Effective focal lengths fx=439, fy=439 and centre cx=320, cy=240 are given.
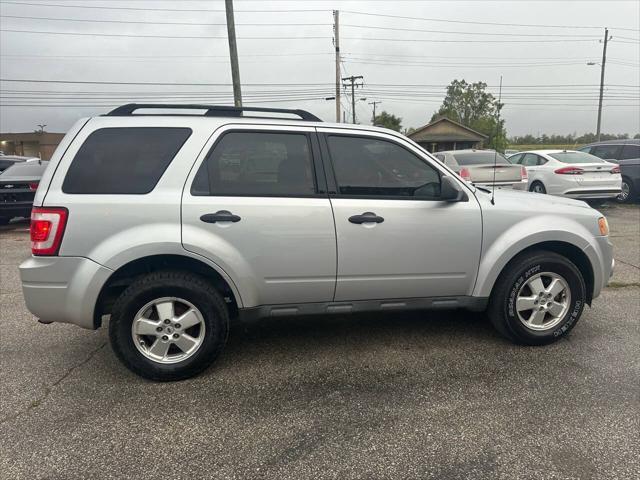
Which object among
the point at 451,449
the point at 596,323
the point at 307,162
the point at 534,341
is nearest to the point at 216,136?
the point at 307,162

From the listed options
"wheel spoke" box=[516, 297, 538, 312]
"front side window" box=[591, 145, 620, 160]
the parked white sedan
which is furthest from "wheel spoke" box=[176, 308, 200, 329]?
"front side window" box=[591, 145, 620, 160]

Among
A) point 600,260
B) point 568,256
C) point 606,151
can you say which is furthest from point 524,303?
point 606,151

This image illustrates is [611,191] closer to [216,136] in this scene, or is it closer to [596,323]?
[596,323]

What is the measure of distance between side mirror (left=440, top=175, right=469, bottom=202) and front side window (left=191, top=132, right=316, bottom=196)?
38.1 inches

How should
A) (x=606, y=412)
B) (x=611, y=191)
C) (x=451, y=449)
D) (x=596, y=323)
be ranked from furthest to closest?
(x=611, y=191) < (x=596, y=323) < (x=606, y=412) < (x=451, y=449)

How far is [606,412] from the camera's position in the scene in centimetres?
269

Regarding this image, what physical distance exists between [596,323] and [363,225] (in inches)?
102

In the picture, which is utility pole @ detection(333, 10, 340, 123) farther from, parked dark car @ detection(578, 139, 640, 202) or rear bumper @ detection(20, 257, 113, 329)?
rear bumper @ detection(20, 257, 113, 329)

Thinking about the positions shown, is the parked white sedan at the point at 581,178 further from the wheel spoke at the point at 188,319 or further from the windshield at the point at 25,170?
the windshield at the point at 25,170

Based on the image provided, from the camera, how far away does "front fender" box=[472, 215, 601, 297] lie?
3.41 meters

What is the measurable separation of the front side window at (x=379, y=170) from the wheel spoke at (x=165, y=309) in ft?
4.78

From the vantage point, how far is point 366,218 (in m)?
3.19

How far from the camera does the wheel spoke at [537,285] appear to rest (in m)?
3.50

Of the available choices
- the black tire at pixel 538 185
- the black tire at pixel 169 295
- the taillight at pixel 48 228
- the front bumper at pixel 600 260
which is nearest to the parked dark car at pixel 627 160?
the black tire at pixel 538 185
